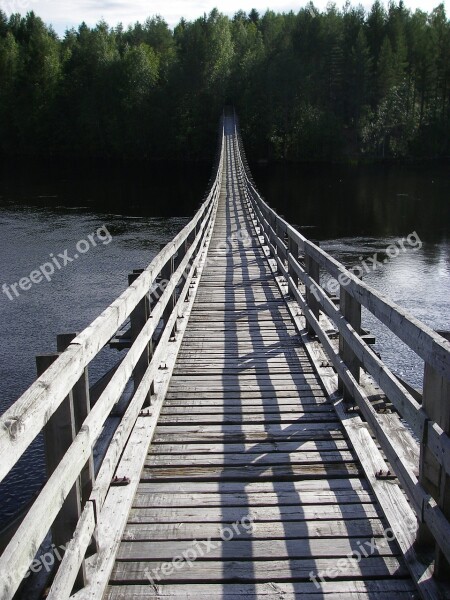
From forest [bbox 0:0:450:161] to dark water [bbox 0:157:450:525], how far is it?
415 inches

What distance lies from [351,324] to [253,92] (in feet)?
216

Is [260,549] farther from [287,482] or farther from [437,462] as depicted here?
[437,462]

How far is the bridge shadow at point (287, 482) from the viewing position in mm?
3150

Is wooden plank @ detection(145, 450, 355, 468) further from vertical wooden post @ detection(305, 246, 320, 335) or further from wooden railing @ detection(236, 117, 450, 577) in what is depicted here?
vertical wooden post @ detection(305, 246, 320, 335)

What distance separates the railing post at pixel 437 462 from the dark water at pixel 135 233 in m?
5.47

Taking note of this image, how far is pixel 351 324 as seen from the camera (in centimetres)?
482

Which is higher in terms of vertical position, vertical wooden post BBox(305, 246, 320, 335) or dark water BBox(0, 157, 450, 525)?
vertical wooden post BBox(305, 246, 320, 335)

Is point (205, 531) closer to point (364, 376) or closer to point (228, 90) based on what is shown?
point (364, 376)

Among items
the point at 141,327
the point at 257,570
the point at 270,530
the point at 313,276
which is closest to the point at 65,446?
the point at 257,570

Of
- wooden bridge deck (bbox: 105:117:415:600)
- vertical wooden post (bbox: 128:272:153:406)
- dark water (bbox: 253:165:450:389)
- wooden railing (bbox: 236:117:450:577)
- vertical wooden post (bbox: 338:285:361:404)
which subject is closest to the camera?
wooden railing (bbox: 236:117:450:577)

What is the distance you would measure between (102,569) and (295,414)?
234 centimetres

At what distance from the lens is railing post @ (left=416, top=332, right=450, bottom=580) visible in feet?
9.17

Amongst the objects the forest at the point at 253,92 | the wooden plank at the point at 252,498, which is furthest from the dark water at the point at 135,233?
the forest at the point at 253,92

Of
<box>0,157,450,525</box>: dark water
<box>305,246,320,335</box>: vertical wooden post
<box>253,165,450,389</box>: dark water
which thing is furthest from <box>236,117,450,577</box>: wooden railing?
<box>253,165,450,389</box>: dark water
